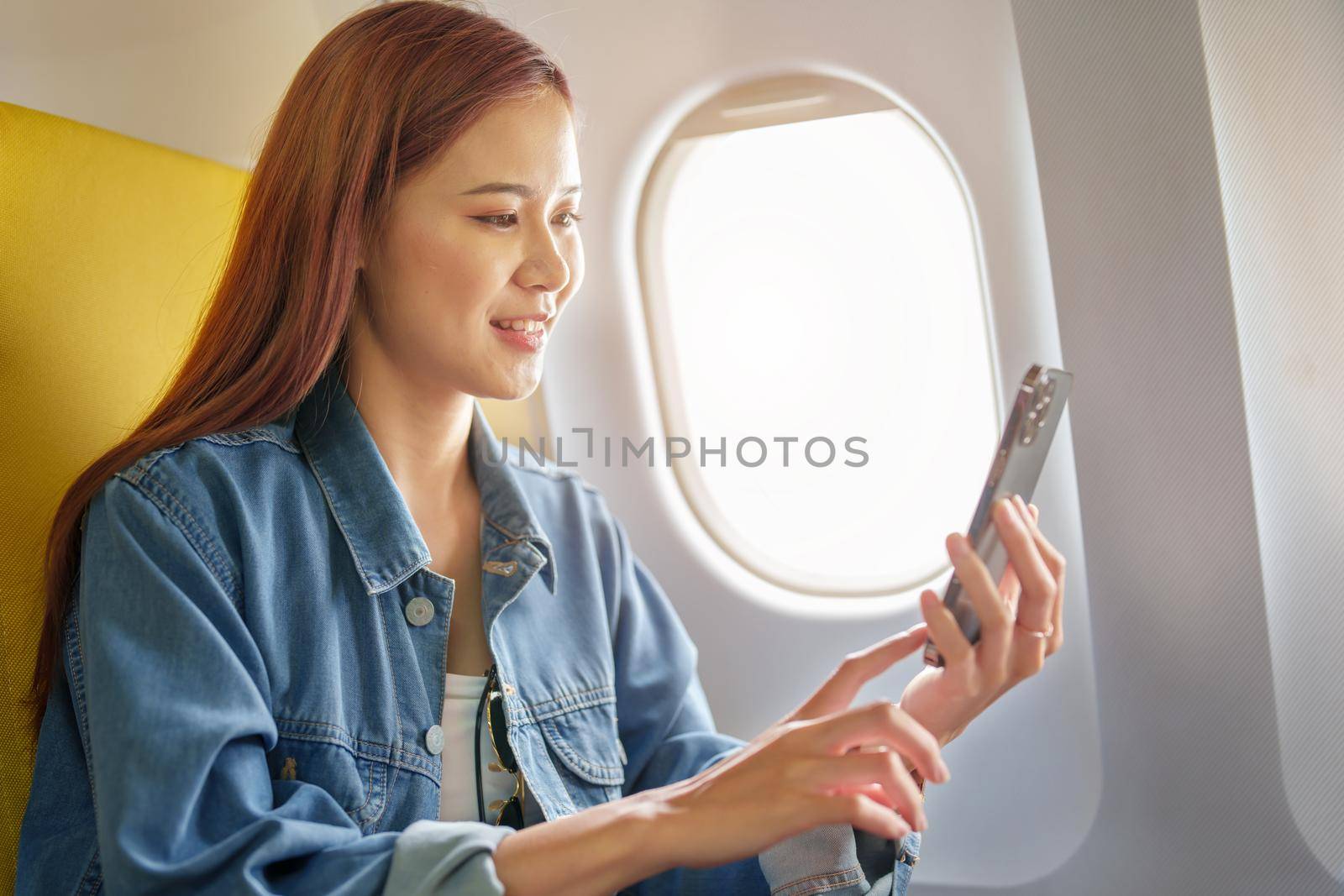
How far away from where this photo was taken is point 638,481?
1804 millimetres

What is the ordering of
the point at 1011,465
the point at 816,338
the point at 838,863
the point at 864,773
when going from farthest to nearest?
the point at 816,338
the point at 838,863
the point at 1011,465
the point at 864,773

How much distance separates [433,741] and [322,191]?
1.92ft

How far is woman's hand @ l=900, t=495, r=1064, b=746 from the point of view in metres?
0.93

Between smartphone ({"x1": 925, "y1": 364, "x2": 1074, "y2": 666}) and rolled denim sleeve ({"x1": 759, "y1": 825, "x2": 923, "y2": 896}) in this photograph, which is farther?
rolled denim sleeve ({"x1": 759, "y1": 825, "x2": 923, "y2": 896})

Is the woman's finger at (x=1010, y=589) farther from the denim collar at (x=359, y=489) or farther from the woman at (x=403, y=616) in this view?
Answer: the denim collar at (x=359, y=489)

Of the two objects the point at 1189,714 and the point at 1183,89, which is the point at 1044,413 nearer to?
the point at 1183,89

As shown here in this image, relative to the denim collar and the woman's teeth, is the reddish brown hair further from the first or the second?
the woman's teeth

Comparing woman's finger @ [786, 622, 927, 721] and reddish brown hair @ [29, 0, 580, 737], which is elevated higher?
reddish brown hair @ [29, 0, 580, 737]

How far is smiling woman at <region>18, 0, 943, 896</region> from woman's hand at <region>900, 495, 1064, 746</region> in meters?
0.12

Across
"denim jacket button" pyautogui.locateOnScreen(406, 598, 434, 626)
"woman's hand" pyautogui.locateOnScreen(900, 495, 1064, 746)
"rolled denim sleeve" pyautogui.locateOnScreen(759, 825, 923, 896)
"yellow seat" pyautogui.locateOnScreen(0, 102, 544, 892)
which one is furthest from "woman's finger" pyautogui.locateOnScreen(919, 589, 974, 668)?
"yellow seat" pyautogui.locateOnScreen(0, 102, 544, 892)

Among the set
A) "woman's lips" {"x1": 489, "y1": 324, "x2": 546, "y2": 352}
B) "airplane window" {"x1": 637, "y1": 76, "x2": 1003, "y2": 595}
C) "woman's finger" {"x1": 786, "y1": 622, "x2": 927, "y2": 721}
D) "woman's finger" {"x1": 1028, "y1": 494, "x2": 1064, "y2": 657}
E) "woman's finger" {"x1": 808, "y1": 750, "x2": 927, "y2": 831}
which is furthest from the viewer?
"airplane window" {"x1": 637, "y1": 76, "x2": 1003, "y2": 595}

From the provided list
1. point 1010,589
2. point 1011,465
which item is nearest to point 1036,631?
point 1010,589

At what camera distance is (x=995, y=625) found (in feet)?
3.09

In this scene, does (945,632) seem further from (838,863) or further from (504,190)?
(504,190)
